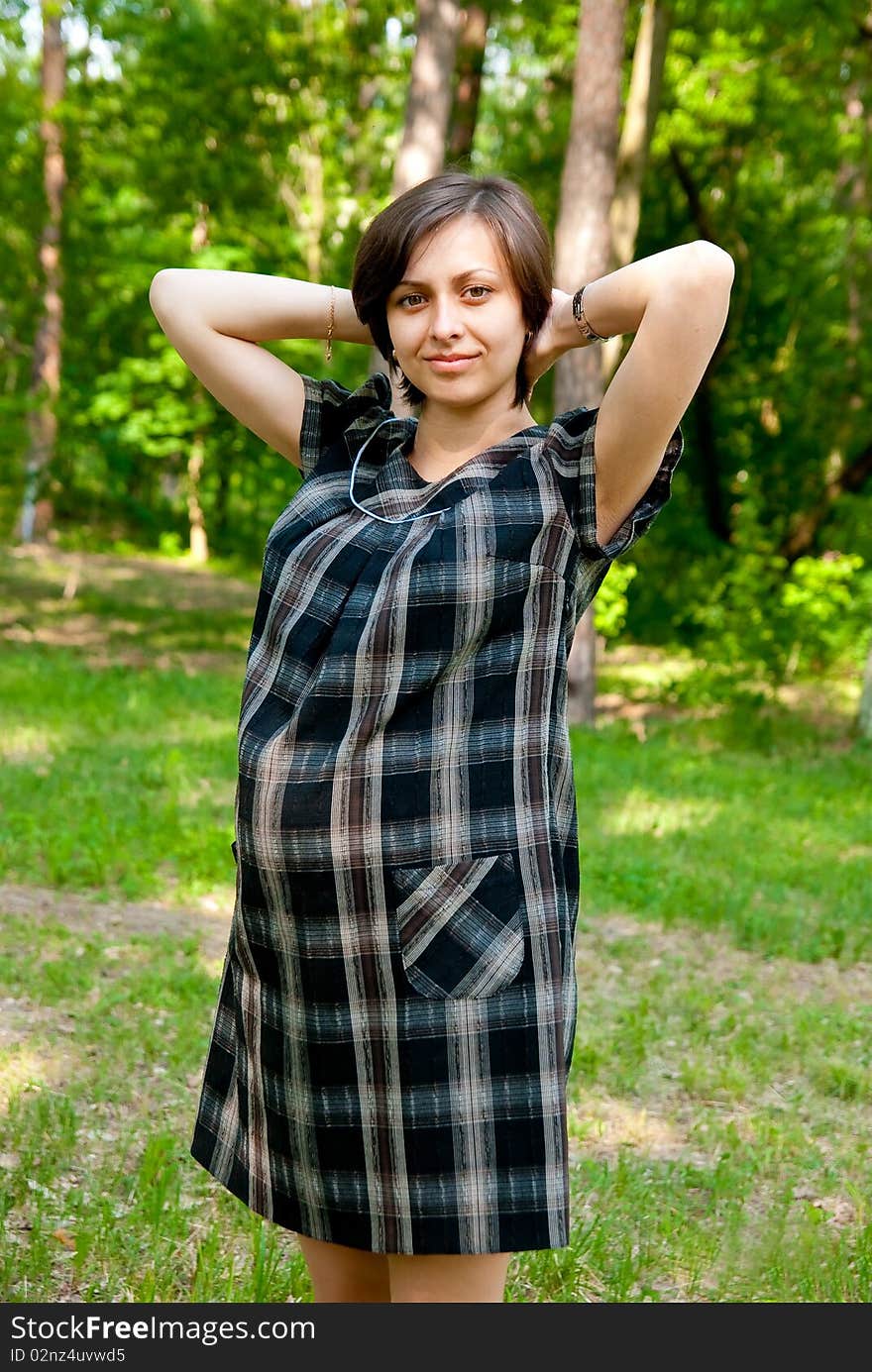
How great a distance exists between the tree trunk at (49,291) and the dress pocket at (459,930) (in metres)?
10.4

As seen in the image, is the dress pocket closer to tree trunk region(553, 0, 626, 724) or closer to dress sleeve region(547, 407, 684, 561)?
dress sleeve region(547, 407, 684, 561)

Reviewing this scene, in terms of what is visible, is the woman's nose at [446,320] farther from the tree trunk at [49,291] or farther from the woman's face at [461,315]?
the tree trunk at [49,291]

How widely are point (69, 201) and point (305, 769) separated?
15299mm

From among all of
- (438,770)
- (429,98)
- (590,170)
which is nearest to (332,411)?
(438,770)

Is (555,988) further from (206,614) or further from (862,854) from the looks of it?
(206,614)

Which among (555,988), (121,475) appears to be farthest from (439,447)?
(121,475)

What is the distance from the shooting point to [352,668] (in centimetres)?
172

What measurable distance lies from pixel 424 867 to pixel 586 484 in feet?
1.78

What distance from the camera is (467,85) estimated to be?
41.3ft

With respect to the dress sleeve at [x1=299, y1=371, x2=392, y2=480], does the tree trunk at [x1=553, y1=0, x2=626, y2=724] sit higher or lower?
higher

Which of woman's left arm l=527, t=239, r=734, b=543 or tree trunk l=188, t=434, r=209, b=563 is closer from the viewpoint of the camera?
woman's left arm l=527, t=239, r=734, b=543

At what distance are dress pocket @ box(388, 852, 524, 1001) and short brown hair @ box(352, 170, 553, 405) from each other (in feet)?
2.41

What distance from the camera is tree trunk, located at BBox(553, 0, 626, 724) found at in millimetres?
9039

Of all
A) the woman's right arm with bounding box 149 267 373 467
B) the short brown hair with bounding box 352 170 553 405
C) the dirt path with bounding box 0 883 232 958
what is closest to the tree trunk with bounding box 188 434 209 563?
the dirt path with bounding box 0 883 232 958
